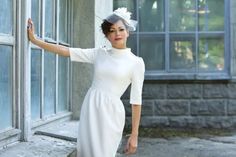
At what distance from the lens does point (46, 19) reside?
6.19 m

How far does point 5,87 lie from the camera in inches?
183

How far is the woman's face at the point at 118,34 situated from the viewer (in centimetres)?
370

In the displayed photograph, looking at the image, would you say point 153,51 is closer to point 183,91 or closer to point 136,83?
point 183,91

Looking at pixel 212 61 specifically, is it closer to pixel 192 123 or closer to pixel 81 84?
pixel 192 123

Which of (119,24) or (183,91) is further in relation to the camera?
(183,91)

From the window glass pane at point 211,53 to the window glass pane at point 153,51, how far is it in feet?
2.47

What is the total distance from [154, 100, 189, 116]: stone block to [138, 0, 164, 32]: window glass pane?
1.40 metres

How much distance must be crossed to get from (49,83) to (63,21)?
1247mm

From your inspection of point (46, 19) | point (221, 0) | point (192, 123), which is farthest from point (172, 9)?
point (46, 19)

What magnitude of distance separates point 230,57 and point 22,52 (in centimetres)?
571

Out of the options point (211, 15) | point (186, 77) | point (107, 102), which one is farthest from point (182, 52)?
point (107, 102)

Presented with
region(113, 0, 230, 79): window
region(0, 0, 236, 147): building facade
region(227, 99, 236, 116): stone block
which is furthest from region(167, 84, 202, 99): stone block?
region(227, 99, 236, 116): stone block

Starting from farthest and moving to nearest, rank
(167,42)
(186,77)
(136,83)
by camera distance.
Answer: (167,42), (186,77), (136,83)

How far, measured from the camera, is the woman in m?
3.61
